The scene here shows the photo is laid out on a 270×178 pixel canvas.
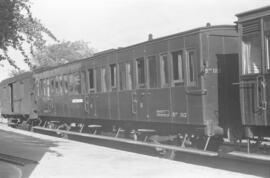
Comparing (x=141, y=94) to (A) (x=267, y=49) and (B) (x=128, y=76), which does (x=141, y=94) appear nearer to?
(B) (x=128, y=76)

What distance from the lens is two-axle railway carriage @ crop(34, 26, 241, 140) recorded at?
11.6 metres

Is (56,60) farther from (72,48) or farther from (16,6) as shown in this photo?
(16,6)

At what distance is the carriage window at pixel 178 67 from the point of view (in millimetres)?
12370

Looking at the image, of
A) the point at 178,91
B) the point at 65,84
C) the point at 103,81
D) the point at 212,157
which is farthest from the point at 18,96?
the point at 212,157

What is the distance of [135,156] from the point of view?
12.9 meters

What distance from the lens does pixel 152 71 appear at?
1372 cm

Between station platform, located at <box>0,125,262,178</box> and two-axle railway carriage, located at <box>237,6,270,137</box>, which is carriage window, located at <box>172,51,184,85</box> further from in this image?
two-axle railway carriage, located at <box>237,6,270,137</box>

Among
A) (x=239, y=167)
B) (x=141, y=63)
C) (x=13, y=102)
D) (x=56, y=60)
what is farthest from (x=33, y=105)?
(x=56, y=60)

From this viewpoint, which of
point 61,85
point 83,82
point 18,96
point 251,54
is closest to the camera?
point 251,54

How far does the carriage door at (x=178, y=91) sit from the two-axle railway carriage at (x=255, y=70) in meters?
2.13

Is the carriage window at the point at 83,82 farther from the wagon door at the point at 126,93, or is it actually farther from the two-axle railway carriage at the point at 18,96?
the two-axle railway carriage at the point at 18,96

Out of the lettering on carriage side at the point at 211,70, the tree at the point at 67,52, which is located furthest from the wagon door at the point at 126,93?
the tree at the point at 67,52

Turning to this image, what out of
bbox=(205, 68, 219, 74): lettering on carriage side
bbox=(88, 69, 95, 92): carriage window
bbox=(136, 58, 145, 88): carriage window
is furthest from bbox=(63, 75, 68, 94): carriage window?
bbox=(205, 68, 219, 74): lettering on carriage side

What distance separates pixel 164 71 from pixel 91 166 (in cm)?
338
